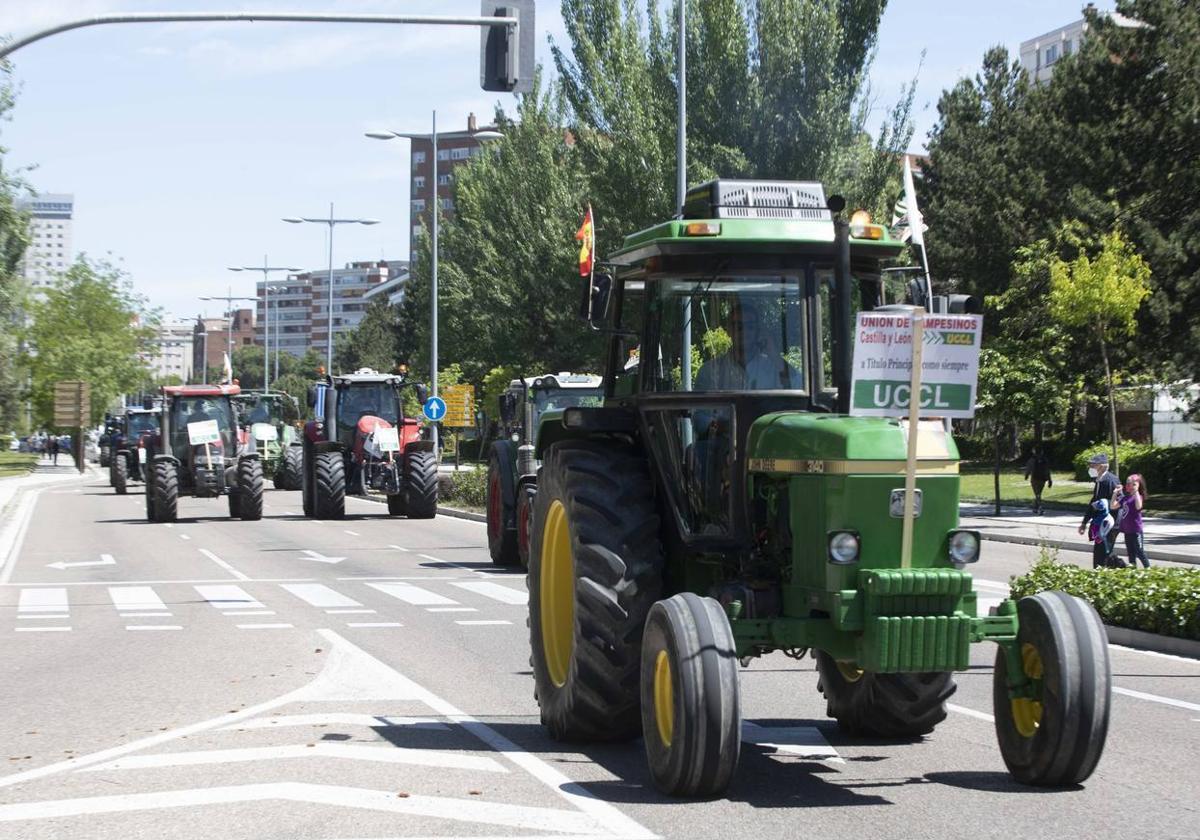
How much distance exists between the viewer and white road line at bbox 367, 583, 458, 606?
18.8 m

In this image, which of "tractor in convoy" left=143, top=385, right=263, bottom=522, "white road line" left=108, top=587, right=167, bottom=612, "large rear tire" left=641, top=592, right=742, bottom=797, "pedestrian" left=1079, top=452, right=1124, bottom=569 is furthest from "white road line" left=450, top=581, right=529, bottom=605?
"tractor in convoy" left=143, top=385, right=263, bottom=522

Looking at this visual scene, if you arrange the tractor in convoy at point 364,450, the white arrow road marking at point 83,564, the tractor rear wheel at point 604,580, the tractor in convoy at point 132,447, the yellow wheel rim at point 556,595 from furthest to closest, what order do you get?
the tractor in convoy at point 132,447, the tractor in convoy at point 364,450, the white arrow road marking at point 83,564, the yellow wheel rim at point 556,595, the tractor rear wheel at point 604,580

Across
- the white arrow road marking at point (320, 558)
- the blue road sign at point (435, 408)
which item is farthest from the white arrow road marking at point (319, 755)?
the blue road sign at point (435, 408)

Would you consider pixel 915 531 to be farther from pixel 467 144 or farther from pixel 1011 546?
pixel 467 144

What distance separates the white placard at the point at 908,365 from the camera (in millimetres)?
8359

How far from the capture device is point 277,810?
7977 mm

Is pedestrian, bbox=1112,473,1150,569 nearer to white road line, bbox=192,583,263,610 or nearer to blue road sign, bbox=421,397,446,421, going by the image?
white road line, bbox=192,583,263,610

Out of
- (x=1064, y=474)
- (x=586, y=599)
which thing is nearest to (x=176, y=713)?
(x=586, y=599)

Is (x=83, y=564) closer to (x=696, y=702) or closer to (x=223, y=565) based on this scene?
(x=223, y=565)

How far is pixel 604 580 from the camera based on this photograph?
29.6 ft

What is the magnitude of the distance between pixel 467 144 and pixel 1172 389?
423 feet

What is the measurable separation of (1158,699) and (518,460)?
1231 centimetres

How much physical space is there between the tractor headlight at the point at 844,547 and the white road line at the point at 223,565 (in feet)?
50.1

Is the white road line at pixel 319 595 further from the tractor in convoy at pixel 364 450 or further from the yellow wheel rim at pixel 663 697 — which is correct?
the tractor in convoy at pixel 364 450
